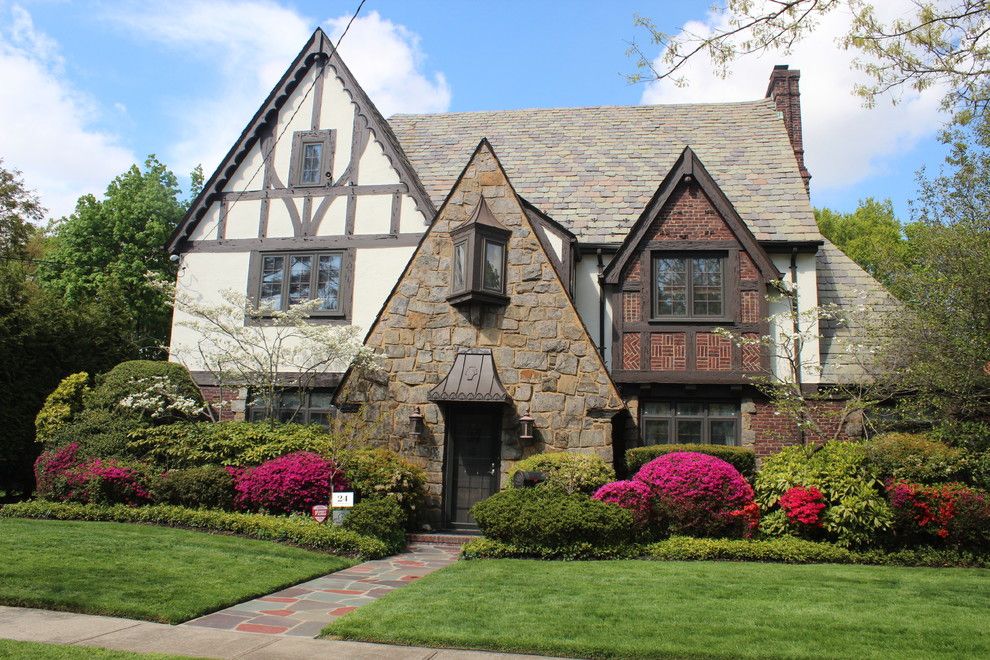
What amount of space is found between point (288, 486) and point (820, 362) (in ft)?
36.7

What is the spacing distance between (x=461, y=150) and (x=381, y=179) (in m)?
4.15

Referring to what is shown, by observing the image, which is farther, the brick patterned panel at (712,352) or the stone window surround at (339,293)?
the stone window surround at (339,293)

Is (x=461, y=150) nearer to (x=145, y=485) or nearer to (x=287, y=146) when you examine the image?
(x=287, y=146)

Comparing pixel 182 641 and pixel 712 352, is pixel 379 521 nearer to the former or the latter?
pixel 182 641

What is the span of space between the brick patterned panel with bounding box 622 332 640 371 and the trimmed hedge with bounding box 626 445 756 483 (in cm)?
187

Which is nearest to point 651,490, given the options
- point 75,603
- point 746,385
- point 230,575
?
point 746,385

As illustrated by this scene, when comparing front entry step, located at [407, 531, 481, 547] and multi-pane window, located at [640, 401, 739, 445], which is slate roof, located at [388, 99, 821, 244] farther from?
front entry step, located at [407, 531, 481, 547]

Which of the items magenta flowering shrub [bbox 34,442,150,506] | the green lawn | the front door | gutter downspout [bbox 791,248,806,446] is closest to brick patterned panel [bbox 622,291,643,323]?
gutter downspout [bbox 791,248,806,446]

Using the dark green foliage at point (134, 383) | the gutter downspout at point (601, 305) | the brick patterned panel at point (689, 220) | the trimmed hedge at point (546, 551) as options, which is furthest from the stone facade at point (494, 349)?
the dark green foliage at point (134, 383)

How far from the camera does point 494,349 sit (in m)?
14.4

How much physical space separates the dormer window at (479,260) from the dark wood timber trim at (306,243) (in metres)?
2.95

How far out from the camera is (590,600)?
26.1 ft

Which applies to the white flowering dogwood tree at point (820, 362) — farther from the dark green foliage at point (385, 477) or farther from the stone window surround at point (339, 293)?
Answer: the stone window surround at point (339, 293)

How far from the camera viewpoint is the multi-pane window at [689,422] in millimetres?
16125
